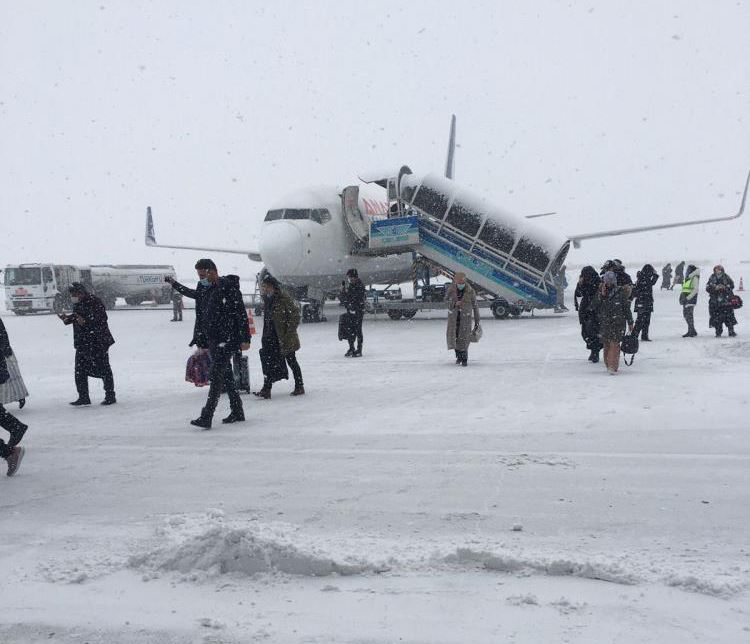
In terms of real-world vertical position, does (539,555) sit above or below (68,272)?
below

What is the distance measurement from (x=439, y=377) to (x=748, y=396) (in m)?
4.27

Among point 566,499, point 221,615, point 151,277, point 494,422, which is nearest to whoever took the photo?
point 221,615

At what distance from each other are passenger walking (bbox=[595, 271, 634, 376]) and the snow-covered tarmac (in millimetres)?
1152

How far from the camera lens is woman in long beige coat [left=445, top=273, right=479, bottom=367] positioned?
13.4 meters

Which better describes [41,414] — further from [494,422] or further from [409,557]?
[409,557]

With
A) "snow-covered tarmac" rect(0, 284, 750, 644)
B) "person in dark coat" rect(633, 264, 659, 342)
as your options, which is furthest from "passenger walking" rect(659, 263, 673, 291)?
"snow-covered tarmac" rect(0, 284, 750, 644)

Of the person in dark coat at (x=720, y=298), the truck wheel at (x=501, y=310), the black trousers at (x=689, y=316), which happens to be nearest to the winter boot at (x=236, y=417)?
the person in dark coat at (x=720, y=298)

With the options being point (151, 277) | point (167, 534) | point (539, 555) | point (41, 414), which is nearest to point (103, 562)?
point (167, 534)

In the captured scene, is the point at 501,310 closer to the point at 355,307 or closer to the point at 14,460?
the point at 355,307

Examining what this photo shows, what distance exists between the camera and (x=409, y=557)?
14.1ft

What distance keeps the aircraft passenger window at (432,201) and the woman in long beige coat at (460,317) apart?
10289 mm

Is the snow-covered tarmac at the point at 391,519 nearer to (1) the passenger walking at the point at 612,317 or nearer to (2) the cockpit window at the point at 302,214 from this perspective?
(1) the passenger walking at the point at 612,317

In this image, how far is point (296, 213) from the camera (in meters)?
24.0

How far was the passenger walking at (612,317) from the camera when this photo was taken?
38.2 feet
